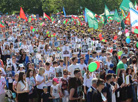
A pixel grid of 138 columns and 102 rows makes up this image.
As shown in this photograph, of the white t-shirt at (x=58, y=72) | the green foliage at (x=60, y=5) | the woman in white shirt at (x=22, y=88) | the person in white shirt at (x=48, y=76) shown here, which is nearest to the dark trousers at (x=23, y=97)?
the woman in white shirt at (x=22, y=88)

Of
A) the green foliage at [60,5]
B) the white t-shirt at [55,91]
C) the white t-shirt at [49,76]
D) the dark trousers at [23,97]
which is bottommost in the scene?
the dark trousers at [23,97]

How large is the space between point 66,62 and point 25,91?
197cm

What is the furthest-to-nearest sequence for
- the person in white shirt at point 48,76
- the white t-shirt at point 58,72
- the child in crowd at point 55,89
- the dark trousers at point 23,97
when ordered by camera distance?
the person in white shirt at point 48,76 → the white t-shirt at point 58,72 → the dark trousers at point 23,97 → the child in crowd at point 55,89

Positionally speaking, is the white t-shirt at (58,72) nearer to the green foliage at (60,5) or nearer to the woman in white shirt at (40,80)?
the woman in white shirt at (40,80)

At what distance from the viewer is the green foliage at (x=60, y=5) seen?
→ 58312 mm

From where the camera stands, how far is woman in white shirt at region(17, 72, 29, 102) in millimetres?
6938

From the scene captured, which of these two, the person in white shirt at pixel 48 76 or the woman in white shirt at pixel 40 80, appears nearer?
the woman in white shirt at pixel 40 80

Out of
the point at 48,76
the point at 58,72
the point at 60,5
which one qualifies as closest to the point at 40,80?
the point at 48,76

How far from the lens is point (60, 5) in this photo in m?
58.9

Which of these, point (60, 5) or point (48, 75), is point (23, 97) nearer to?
point (48, 75)

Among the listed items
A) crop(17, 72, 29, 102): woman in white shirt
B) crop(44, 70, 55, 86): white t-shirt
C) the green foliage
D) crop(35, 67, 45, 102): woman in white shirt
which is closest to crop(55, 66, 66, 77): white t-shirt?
crop(44, 70, 55, 86): white t-shirt

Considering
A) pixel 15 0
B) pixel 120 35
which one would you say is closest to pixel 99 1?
pixel 15 0

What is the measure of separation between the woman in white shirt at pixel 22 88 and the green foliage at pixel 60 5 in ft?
162

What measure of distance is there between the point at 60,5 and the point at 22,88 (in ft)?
174
